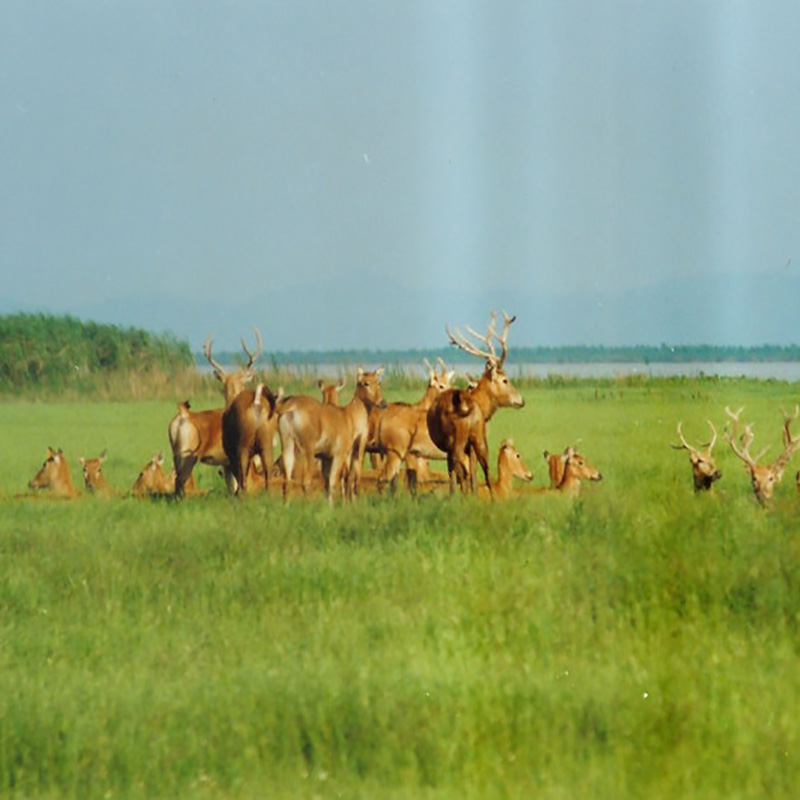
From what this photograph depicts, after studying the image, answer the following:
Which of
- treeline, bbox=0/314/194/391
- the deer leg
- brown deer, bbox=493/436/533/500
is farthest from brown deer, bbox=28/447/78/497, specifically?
treeline, bbox=0/314/194/391

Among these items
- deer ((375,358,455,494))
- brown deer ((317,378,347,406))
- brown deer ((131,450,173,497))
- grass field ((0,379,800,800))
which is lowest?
grass field ((0,379,800,800))

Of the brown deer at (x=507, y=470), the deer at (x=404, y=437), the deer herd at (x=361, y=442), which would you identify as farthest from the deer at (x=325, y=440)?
the brown deer at (x=507, y=470)

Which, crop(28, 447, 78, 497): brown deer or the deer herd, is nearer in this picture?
the deer herd

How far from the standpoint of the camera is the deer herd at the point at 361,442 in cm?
895

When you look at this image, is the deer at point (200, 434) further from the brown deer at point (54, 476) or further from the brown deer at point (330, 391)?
the brown deer at point (54, 476)

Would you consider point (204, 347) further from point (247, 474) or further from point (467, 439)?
point (467, 439)

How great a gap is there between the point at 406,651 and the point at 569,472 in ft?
14.8

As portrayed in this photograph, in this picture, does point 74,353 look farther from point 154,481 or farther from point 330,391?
point 330,391

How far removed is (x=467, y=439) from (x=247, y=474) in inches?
56.0

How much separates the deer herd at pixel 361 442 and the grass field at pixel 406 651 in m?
0.91

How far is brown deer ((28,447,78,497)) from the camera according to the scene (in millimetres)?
10102

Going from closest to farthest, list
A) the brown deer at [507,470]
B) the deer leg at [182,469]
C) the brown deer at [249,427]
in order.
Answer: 1. the brown deer at [249,427]
2. the brown deer at [507,470]
3. the deer leg at [182,469]

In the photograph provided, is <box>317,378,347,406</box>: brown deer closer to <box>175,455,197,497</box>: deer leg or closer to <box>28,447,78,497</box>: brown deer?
<box>175,455,197,497</box>: deer leg

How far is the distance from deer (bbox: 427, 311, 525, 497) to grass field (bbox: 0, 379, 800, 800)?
3.00ft
